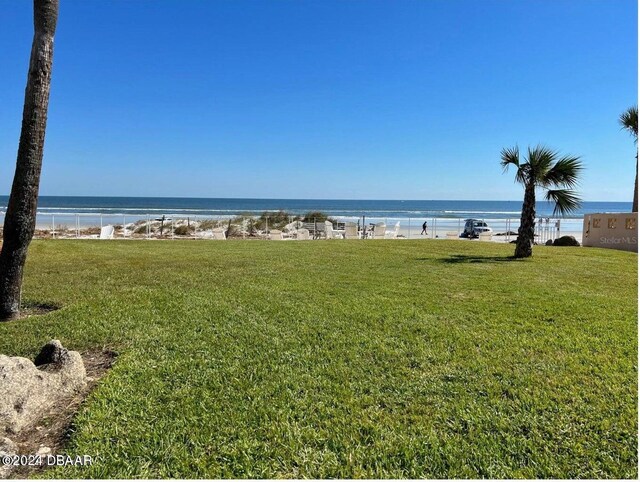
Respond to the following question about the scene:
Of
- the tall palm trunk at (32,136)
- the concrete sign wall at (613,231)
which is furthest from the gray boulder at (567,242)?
the tall palm trunk at (32,136)

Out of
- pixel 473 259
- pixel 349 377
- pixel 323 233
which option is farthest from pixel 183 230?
pixel 349 377

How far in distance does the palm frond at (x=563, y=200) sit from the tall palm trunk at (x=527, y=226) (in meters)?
0.42

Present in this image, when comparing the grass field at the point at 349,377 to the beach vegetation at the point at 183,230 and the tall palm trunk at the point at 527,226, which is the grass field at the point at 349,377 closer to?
the tall palm trunk at the point at 527,226

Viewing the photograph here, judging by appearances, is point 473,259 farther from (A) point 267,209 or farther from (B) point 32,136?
(A) point 267,209

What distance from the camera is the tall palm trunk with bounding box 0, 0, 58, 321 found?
14.6 feet

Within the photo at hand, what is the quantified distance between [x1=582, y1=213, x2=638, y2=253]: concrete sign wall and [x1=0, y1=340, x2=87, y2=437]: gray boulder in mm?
17019

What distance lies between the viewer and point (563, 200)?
11.1 m

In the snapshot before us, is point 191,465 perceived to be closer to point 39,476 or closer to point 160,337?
point 39,476

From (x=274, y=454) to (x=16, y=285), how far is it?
4.12 metres

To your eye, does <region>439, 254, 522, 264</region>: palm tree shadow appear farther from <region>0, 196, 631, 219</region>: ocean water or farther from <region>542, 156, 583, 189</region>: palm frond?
<region>0, 196, 631, 219</region>: ocean water

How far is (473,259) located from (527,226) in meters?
2.03

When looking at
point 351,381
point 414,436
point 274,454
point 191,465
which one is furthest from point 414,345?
point 191,465

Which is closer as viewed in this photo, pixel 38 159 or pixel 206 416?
pixel 206 416

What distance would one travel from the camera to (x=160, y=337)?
4023mm
